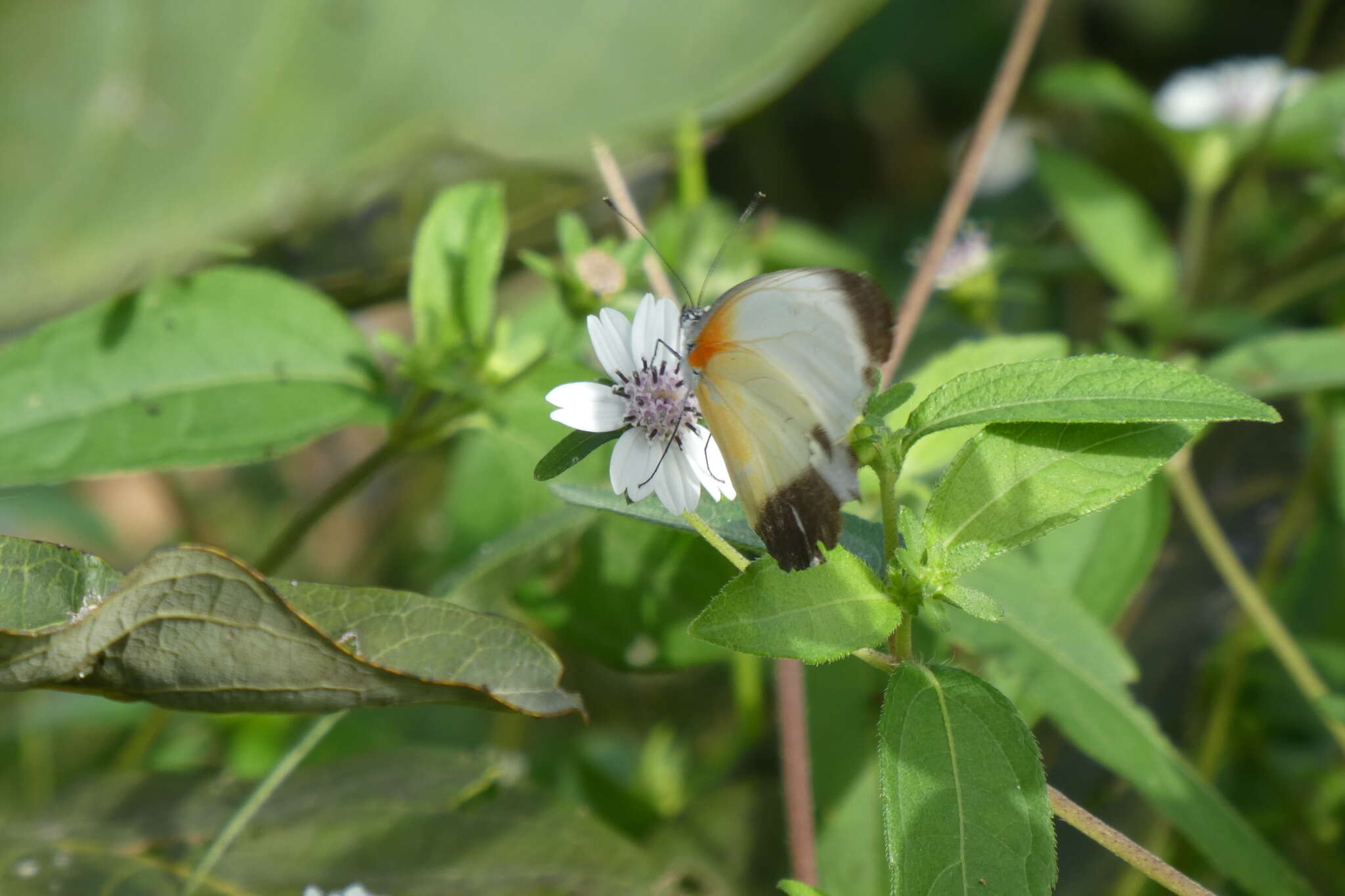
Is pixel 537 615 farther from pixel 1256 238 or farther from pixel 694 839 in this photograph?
pixel 1256 238

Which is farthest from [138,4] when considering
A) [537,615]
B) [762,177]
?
[762,177]

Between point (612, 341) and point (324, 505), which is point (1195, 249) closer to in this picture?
point (612, 341)

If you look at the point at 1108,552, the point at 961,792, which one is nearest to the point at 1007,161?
the point at 1108,552

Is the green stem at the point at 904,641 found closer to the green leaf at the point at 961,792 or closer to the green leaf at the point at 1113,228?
the green leaf at the point at 961,792

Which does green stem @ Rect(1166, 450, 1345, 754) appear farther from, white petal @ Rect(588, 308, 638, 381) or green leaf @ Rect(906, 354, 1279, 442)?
white petal @ Rect(588, 308, 638, 381)

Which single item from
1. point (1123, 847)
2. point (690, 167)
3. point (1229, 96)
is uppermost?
point (690, 167)

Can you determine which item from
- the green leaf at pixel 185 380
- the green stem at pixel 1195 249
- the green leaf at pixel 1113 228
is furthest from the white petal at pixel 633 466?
the green stem at pixel 1195 249
